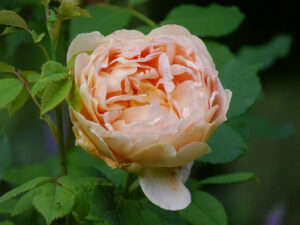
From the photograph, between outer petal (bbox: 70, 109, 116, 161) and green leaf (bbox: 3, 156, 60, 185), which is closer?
outer petal (bbox: 70, 109, 116, 161)

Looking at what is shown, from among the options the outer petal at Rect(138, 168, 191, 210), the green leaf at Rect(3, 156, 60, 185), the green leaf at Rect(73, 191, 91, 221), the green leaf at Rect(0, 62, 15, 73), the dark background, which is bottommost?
the dark background

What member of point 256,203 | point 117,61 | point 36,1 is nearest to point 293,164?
point 256,203

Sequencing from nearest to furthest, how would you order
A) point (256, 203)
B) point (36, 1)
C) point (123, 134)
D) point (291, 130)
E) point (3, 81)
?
point (123, 134) < point (3, 81) < point (36, 1) < point (291, 130) < point (256, 203)

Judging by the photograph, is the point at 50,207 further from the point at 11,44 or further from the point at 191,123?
the point at 11,44

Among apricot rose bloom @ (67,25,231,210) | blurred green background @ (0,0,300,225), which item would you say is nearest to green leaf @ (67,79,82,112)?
apricot rose bloom @ (67,25,231,210)

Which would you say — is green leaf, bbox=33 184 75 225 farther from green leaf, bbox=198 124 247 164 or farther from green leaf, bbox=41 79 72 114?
green leaf, bbox=198 124 247 164

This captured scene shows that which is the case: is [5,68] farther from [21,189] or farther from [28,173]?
[28,173]

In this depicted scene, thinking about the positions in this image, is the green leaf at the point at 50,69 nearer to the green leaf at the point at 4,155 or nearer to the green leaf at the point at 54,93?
the green leaf at the point at 54,93
